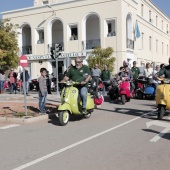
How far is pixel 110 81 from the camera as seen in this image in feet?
55.7

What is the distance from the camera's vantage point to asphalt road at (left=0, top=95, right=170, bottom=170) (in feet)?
17.5

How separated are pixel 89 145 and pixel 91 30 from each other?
3069cm

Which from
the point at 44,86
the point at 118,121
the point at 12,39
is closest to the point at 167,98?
the point at 118,121

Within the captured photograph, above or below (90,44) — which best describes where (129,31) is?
above

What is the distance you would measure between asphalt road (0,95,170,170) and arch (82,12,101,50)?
2457cm

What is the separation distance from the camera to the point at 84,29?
34031 millimetres

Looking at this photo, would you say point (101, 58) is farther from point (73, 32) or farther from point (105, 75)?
point (105, 75)

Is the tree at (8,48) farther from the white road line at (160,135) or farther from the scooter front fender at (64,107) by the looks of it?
the white road line at (160,135)

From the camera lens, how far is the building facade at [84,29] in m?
32.0

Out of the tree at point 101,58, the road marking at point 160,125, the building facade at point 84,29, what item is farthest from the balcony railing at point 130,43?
the road marking at point 160,125

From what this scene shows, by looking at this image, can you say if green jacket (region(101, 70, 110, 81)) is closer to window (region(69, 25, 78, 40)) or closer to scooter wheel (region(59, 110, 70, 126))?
scooter wheel (region(59, 110, 70, 126))

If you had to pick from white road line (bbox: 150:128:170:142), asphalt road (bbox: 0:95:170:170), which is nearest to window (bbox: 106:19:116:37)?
asphalt road (bbox: 0:95:170:170)

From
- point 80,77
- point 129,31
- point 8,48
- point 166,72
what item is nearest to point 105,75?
point 166,72

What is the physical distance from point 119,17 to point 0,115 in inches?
898
